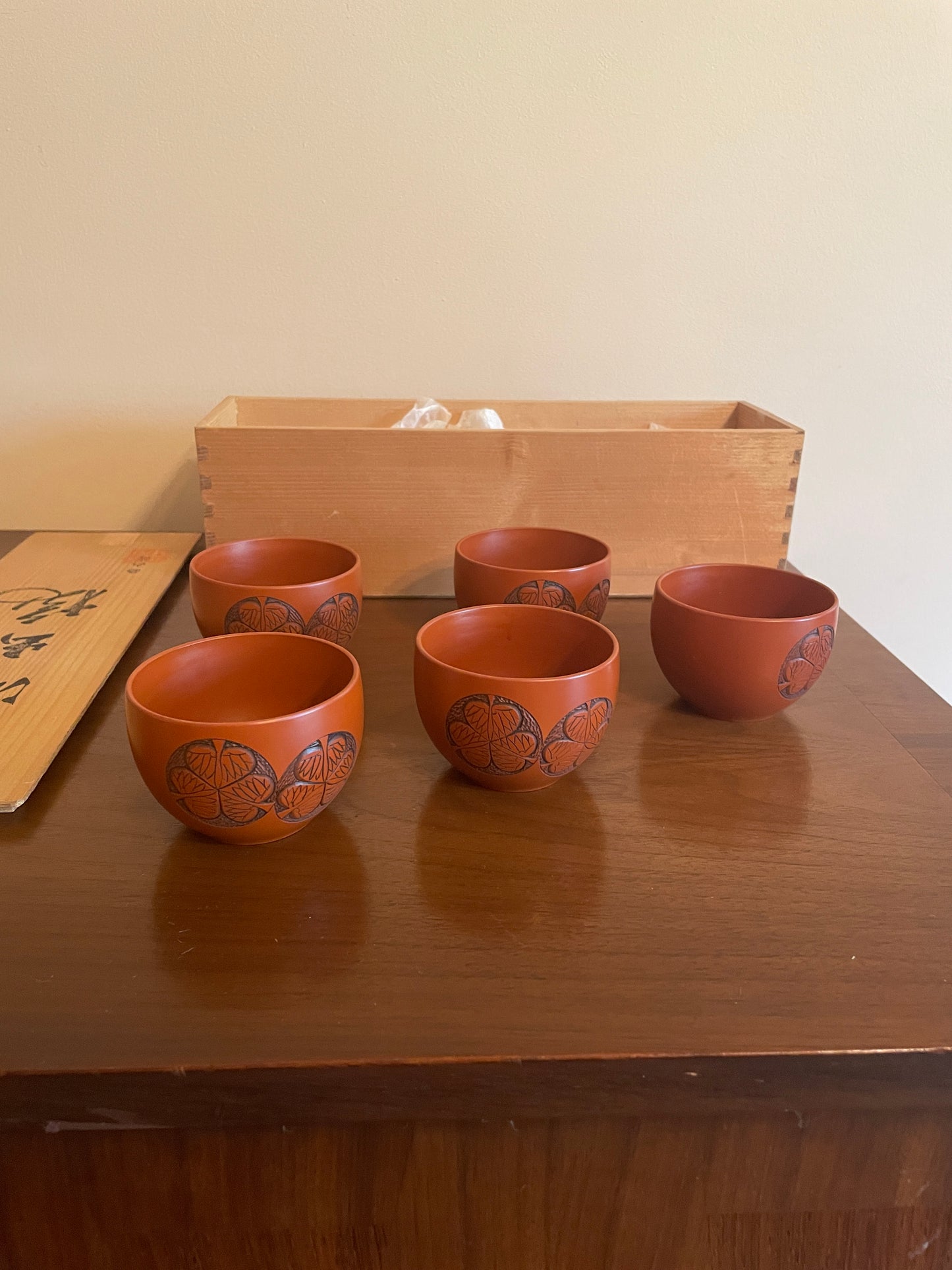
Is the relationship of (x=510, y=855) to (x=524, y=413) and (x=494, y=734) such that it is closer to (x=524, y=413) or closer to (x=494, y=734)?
(x=494, y=734)

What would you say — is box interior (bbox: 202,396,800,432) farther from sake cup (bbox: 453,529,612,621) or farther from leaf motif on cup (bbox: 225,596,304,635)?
leaf motif on cup (bbox: 225,596,304,635)

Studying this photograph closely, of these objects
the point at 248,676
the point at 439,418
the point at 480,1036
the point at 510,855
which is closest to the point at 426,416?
the point at 439,418

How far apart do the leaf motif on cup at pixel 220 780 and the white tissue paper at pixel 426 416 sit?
19.9 inches

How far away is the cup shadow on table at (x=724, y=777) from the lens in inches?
18.8

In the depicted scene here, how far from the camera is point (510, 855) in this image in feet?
1.47

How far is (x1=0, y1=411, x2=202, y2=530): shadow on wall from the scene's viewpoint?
949mm

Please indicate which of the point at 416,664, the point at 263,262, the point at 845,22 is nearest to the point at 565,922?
the point at 416,664

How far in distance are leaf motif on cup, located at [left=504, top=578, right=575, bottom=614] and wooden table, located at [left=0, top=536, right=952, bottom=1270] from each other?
18cm

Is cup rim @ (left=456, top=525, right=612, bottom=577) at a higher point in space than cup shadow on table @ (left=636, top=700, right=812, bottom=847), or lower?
higher

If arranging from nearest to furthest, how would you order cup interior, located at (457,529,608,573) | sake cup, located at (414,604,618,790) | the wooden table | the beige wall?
the wooden table < sake cup, located at (414,604,618,790) < cup interior, located at (457,529,608,573) < the beige wall

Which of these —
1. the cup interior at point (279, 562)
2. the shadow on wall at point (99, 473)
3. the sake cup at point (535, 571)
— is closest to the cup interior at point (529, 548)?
the sake cup at point (535, 571)

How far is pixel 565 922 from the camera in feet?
1.32

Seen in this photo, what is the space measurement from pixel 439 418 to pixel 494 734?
0.49 metres

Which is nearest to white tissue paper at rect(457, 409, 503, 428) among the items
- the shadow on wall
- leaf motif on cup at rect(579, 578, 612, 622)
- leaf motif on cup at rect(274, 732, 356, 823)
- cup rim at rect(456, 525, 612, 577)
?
cup rim at rect(456, 525, 612, 577)
